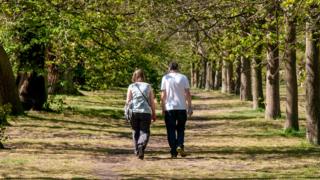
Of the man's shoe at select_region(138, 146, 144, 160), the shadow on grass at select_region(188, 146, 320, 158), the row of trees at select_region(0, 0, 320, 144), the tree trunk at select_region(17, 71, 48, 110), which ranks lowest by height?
the shadow on grass at select_region(188, 146, 320, 158)

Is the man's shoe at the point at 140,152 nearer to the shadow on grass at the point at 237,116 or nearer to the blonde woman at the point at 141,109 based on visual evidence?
the blonde woman at the point at 141,109

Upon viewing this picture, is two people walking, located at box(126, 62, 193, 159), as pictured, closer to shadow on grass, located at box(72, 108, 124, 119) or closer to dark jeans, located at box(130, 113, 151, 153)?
dark jeans, located at box(130, 113, 151, 153)

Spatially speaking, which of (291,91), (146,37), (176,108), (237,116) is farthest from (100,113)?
(176,108)

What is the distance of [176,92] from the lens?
1437cm

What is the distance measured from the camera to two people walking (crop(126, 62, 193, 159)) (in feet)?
46.6

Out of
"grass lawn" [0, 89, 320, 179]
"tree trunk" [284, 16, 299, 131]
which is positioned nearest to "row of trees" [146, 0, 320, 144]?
"tree trunk" [284, 16, 299, 131]

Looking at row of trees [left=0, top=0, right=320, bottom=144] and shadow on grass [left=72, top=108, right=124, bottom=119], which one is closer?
row of trees [left=0, top=0, right=320, bottom=144]

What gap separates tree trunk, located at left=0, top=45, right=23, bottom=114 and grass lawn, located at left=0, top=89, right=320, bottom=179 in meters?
0.73

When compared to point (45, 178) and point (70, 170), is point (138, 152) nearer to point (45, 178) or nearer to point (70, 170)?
point (70, 170)

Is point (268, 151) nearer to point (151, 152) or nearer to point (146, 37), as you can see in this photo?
point (151, 152)

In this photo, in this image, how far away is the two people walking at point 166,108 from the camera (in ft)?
46.6

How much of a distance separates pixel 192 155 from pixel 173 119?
131 centimetres

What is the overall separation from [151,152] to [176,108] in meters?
1.97

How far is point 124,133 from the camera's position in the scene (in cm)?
2172
